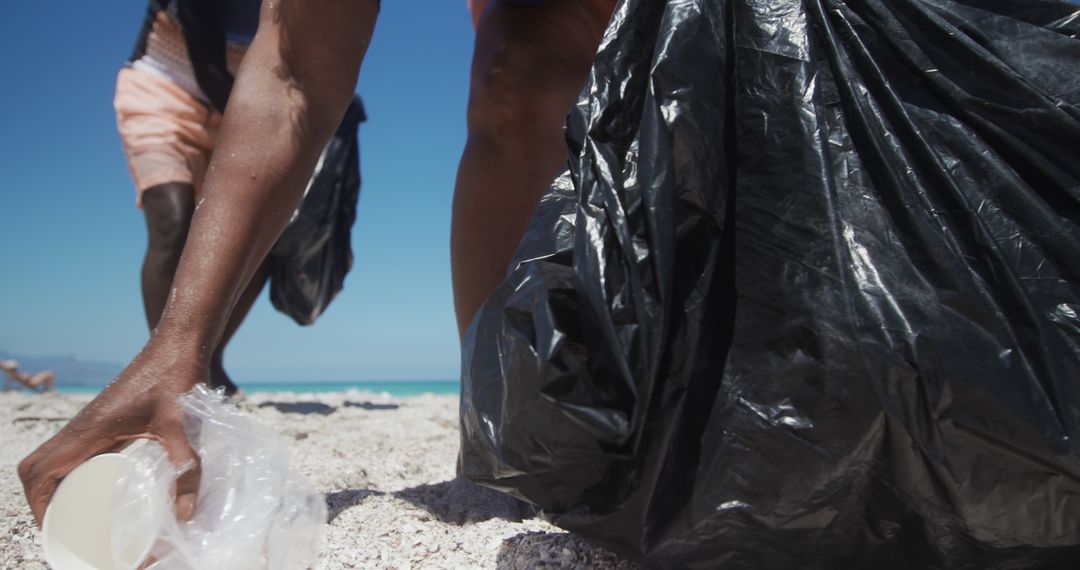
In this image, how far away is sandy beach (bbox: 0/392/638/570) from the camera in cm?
99

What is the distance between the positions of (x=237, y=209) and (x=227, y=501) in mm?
416

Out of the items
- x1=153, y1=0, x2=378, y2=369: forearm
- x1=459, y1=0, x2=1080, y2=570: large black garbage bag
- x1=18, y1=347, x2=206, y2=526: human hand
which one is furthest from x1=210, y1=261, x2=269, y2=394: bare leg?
x1=459, y1=0, x2=1080, y2=570: large black garbage bag

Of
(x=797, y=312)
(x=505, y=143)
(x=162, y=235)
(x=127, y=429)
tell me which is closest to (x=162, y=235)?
(x=162, y=235)

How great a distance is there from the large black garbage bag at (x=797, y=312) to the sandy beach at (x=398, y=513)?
0.17m

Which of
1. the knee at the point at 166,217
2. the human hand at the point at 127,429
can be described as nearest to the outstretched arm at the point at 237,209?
the human hand at the point at 127,429

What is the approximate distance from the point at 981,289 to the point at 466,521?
86cm

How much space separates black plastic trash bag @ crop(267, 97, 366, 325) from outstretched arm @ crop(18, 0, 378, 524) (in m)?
2.06

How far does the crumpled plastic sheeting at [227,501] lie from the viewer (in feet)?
2.81

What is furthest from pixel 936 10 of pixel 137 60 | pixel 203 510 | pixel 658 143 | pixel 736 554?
pixel 137 60

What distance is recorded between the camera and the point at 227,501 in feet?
2.96

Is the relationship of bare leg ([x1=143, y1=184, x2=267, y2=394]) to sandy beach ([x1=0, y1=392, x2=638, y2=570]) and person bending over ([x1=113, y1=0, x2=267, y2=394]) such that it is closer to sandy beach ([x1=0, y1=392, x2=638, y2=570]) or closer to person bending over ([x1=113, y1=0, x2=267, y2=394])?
person bending over ([x1=113, y1=0, x2=267, y2=394])

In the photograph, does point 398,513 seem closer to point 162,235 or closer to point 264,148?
point 264,148

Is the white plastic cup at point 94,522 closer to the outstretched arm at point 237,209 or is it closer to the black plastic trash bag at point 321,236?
the outstretched arm at point 237,209

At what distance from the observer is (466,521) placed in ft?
4.18
